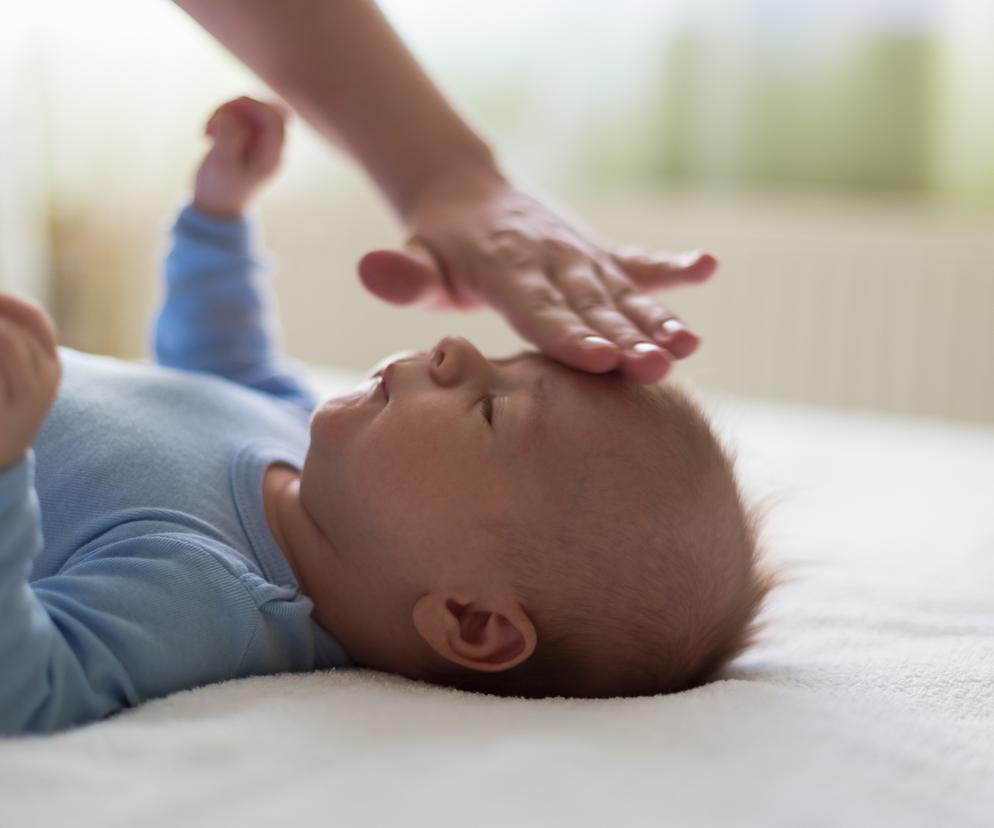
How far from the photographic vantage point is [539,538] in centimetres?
95

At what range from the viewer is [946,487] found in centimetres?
164

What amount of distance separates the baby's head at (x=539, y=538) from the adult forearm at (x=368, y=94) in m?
0.35

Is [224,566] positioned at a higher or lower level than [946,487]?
higher

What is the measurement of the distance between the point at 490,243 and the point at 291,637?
1.42 feet

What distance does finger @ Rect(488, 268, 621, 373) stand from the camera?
101cm

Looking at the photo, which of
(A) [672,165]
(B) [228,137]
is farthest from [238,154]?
(A) [672,165]

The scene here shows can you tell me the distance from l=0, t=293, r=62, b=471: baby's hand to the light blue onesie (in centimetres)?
2

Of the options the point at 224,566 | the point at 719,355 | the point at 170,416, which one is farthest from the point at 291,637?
the point at 719,355

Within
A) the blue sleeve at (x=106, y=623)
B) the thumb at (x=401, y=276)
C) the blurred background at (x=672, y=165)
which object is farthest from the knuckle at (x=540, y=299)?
the blurred background at (x=672, y=165)

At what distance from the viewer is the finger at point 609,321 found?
995 millimetres

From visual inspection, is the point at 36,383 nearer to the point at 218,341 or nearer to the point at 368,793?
the point at 368,793

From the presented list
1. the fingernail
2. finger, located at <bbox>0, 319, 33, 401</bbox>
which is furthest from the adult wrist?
finger, located at <bbox>0, 319, 33, 401</bbox>

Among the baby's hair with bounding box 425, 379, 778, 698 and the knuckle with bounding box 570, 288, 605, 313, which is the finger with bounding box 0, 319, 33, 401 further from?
the knuckle with bounding box 570, 288, 605, 313

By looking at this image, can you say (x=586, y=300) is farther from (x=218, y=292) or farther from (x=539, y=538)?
(x=218, y=292)
